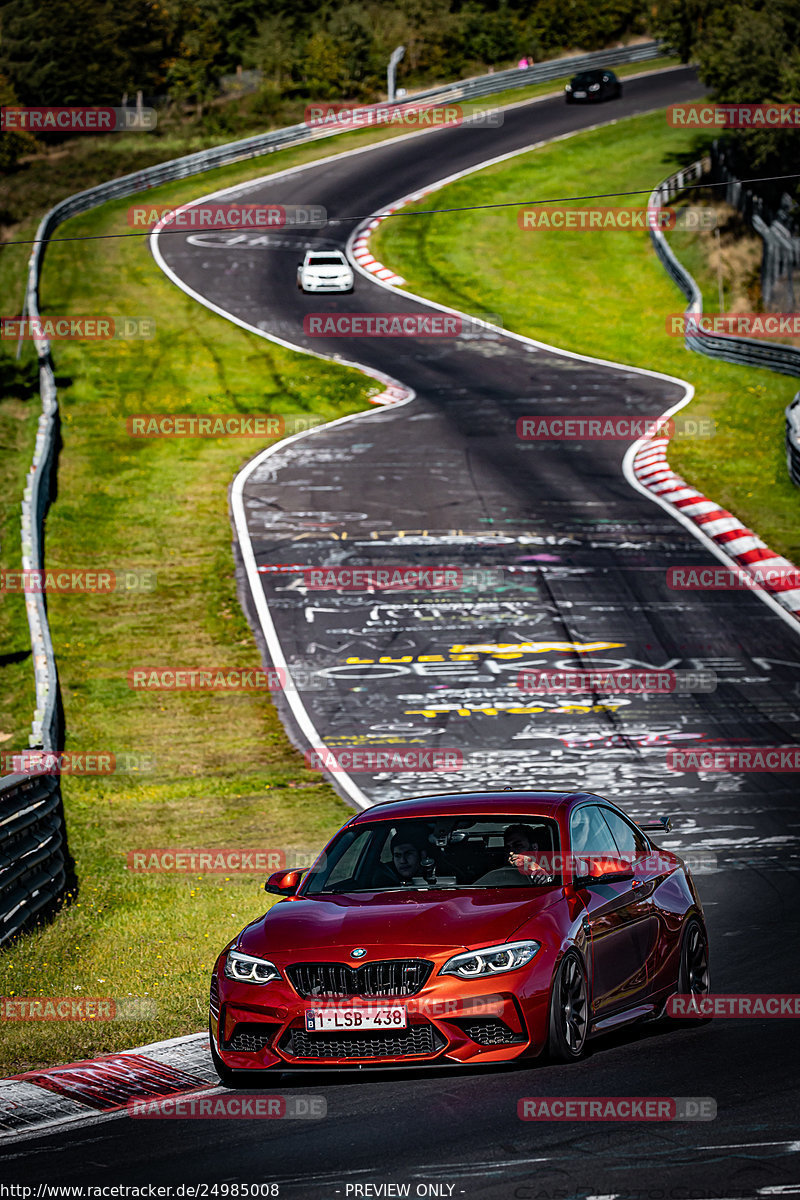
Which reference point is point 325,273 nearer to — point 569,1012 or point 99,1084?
point 99,1084

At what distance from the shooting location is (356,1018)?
24.8 feet

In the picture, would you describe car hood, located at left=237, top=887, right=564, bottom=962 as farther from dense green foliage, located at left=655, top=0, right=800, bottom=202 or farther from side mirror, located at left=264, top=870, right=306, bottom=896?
dense green foliage, located at left=655, top=0, right=800, bottom=202

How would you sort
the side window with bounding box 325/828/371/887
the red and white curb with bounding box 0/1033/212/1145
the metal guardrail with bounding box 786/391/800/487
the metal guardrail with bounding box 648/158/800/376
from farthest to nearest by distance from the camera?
the metal guardrail with bounding box 648/158/800/376 → the metal guardrail with bounding box 786/391/800/487 → the side window with bounding box 325/828/371/887 → the red and white curb with bounding box 0/1033/212/1145

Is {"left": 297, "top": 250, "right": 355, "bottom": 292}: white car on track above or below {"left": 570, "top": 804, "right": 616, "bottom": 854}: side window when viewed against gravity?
above

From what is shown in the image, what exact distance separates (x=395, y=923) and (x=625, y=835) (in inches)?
87.0

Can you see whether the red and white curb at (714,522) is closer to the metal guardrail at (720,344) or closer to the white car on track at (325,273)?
the metal guardrail at (720,344)

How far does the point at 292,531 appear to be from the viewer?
28500 millimetres

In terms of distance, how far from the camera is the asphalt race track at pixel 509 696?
659 centimetres

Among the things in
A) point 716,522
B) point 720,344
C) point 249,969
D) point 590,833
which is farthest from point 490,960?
point 720,344

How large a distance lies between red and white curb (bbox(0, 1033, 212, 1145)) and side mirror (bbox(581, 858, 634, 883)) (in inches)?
87.4

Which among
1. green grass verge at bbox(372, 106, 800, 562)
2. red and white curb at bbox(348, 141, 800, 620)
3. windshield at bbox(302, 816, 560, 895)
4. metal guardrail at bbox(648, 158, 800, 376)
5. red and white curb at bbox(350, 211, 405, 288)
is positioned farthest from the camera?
red and white curb at bbox(350, 211, 405, 288)

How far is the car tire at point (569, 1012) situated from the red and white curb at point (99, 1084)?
6.02ft

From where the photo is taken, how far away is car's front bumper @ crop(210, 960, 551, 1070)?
24.6 ft

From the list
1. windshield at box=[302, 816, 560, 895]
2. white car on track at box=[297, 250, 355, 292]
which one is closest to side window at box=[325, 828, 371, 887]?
windshield at box=[302, 816, 560, 895]
